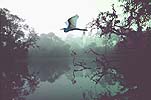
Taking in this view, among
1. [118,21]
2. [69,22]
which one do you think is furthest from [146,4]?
[69,22]

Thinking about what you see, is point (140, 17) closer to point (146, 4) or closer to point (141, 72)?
point (146, 4)

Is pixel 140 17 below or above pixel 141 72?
→ above

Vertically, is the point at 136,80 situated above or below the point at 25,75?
above

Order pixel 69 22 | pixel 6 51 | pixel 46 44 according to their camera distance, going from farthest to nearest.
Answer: pixel 46 44
pixel 6 51
pixel 69 22

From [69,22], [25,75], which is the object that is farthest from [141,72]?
[25,75]

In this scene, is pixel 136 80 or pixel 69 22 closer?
pixel 69 22

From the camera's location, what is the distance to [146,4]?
10.0 metres

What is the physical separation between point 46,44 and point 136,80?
103882 mm

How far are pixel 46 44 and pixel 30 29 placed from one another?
5068cm

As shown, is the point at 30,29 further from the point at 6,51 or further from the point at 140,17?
the point at 140,17

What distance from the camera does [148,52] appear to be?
10.1 metres

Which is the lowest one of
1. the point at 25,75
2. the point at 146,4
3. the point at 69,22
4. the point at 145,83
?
the point at 25,75

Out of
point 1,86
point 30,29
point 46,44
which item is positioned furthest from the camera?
point 46,44

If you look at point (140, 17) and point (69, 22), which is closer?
point (69, 22)
